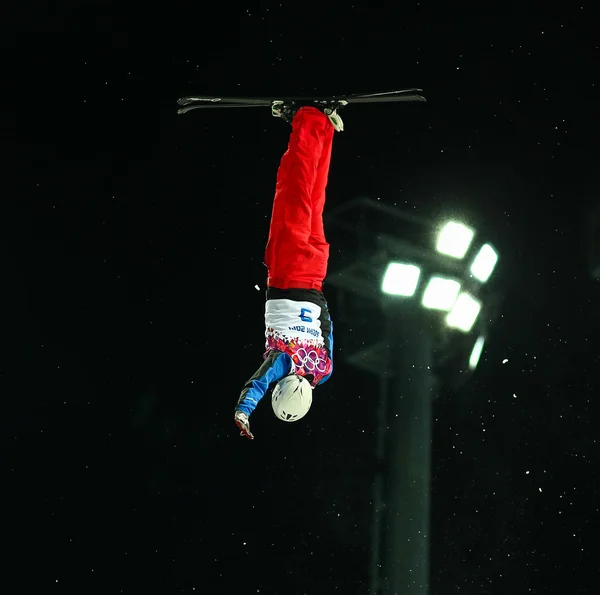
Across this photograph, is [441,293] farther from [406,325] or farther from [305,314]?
[305,314]

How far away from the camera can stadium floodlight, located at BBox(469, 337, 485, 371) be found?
5734 mm

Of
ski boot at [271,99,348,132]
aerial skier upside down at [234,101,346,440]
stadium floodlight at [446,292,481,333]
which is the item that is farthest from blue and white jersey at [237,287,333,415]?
stadium floodlight at [446,292,481,333]

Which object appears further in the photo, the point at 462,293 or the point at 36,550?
the point at 462,293

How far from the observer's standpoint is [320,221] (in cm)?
386

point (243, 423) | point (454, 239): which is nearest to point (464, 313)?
point (454, 239)

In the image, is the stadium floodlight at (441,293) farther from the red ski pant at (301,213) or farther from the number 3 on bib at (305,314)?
the number 3 on bib at (305,314)

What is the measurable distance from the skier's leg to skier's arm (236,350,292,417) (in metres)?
0.42

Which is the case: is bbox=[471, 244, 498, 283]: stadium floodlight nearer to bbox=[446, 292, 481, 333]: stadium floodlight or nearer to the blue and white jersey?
bbox=[446, 292, 481, 333]: stadium floodlight

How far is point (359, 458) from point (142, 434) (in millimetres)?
1465

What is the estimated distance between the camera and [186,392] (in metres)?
5.43

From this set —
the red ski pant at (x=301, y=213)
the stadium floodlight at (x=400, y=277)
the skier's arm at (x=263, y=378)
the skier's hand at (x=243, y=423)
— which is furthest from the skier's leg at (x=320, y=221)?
the stadium floodlight at (x=400, y=277)

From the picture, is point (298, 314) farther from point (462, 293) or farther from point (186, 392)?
point (462, 293)

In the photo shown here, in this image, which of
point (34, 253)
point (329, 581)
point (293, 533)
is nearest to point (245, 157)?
point (34, 253)

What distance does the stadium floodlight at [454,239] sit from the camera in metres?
5.64
